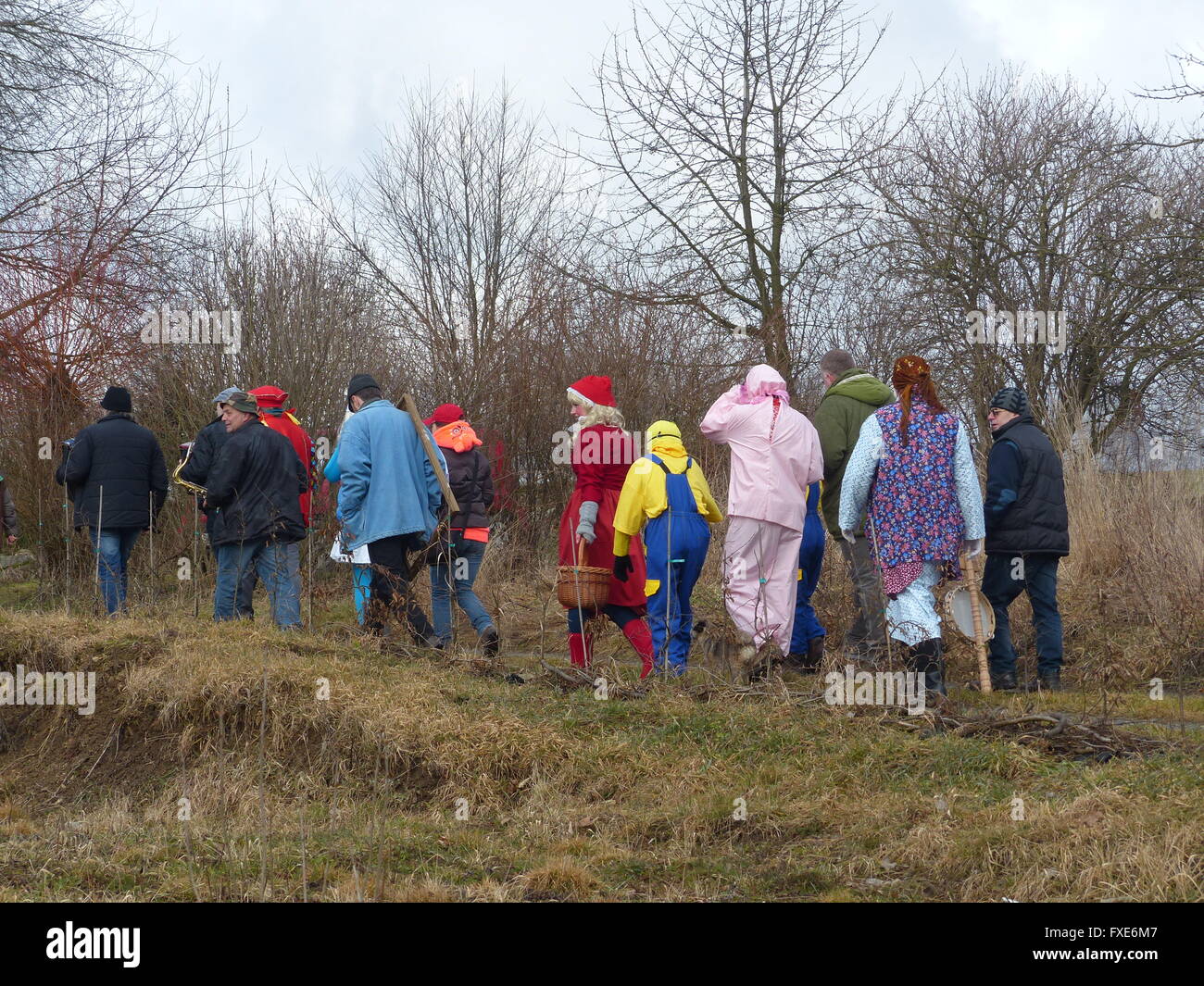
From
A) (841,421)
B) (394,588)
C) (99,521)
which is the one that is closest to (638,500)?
(841,421)

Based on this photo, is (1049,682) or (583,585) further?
(1049,682)

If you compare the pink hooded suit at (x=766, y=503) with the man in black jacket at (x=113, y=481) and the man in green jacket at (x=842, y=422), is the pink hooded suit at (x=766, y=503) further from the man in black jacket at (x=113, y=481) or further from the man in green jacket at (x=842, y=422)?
the man in black jacket at (x=113, y=481)

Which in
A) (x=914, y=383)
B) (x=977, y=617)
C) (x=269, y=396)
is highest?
(x=269, y=396)

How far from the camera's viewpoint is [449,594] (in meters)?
9.27

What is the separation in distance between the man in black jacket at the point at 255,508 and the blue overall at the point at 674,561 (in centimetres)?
267

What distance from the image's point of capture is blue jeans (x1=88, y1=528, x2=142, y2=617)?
10195mm

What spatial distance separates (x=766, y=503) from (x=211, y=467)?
13.1 feet

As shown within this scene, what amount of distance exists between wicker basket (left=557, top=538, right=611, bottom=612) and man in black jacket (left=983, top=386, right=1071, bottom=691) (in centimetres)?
247

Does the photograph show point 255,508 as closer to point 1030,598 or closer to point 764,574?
point 764,574

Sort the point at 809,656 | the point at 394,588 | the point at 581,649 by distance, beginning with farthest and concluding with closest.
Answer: the point at 809,656 < the point at 394,588 < the point at 581,649

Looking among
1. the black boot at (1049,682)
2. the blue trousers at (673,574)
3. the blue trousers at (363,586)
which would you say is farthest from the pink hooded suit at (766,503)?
the blue trousers at (363,586)

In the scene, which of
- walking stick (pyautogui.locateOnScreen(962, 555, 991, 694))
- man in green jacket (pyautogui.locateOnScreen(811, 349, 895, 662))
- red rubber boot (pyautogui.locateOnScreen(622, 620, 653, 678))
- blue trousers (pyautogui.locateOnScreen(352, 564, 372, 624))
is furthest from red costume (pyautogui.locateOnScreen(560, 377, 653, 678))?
walking stick (pyautogui.locateOnScreen(962, 555, 991, 694))
